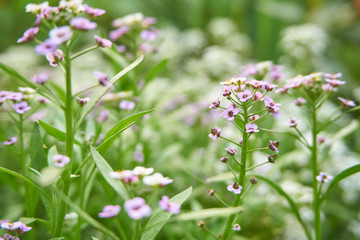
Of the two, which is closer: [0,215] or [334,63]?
[0,215]

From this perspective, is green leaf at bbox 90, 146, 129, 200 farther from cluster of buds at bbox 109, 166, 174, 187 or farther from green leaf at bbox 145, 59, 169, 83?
green leaf at bbox 145, 59, 169, 83

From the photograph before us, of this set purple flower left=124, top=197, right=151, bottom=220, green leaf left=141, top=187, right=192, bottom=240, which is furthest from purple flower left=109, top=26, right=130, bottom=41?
purple flower left=124, top=197, right=151, bottom=220

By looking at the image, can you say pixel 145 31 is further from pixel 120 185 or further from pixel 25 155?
pixel 120 185

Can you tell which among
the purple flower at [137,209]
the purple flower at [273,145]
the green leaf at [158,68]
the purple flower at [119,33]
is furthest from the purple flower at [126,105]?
the purple flower at [137,209]

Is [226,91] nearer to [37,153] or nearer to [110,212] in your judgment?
[110,212]

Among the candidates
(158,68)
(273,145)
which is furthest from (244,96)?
(158,68)

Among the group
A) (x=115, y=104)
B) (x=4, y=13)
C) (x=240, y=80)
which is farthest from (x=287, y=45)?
(x=4, y=13)

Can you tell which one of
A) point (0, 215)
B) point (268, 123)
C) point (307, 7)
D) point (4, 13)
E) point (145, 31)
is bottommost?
→ point (0, 215)
